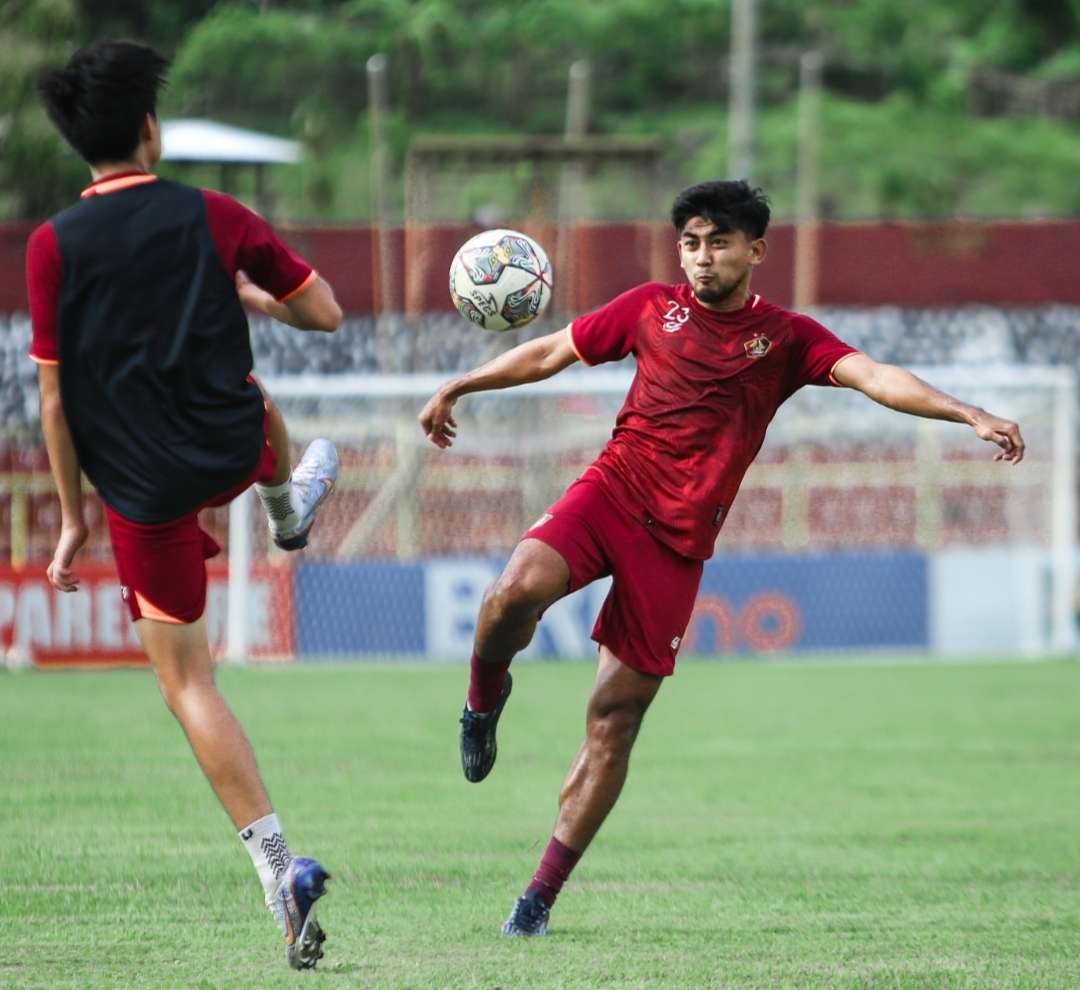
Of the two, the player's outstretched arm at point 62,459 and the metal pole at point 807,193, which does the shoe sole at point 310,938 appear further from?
the metal pole at point 807,193

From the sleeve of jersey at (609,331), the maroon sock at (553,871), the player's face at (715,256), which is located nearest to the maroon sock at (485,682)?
the maroon sock at (553,871)

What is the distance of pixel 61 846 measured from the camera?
314 inches

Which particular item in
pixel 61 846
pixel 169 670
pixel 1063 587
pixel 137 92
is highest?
pixel 137 92

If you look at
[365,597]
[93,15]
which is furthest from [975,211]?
[365,597]

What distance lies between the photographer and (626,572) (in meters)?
6.49

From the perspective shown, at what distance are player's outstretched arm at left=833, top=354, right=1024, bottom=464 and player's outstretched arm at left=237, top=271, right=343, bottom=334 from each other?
1.65 metres

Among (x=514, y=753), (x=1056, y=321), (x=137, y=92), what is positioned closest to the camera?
(x=137, y=92)

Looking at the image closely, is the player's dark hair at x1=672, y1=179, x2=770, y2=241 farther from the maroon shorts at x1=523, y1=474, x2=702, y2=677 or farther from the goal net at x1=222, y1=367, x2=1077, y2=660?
the goal net at x1=222, y1=367, x2=1077, y2=660

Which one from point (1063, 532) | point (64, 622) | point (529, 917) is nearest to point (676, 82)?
point (1063, 532)

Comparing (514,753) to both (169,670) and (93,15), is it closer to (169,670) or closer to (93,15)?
(169,670)

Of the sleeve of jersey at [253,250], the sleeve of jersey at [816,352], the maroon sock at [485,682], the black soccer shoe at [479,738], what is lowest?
the black soccer shoe at [479,738]

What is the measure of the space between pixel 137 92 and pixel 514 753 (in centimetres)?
672

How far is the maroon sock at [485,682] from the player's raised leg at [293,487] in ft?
2.21

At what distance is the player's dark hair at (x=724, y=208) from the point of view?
643cm
